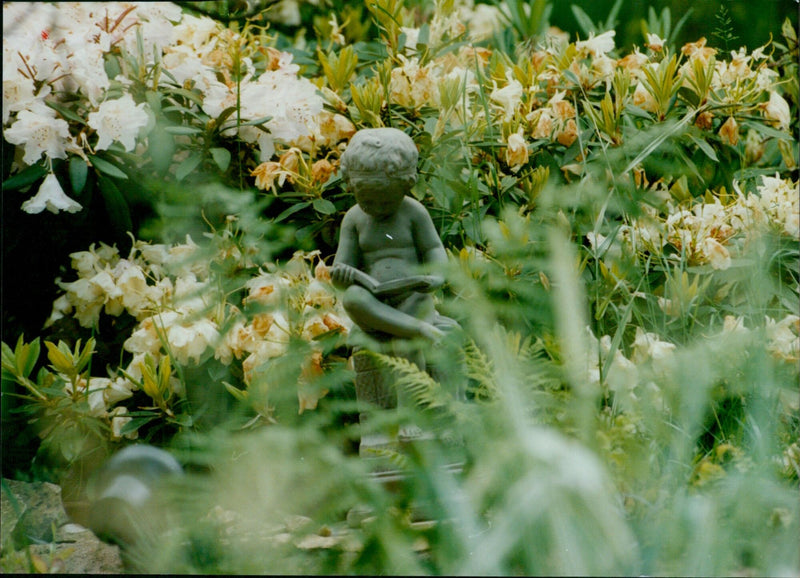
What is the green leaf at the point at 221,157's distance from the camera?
7.64 feet

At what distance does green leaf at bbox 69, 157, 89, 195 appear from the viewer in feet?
7.16

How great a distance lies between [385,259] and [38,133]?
37.1 inches

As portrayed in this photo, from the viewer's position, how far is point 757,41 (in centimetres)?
260

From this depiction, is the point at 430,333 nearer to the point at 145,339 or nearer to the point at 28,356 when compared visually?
the point at 145,339

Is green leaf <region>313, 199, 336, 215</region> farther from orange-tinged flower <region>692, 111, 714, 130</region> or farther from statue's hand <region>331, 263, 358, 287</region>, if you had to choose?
orange-tinged flower <region>692, 111, 714, 130</region>

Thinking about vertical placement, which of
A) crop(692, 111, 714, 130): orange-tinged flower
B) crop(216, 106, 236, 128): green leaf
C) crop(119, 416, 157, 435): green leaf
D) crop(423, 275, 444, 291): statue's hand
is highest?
crop(216, 106, 236, 128): green leaf

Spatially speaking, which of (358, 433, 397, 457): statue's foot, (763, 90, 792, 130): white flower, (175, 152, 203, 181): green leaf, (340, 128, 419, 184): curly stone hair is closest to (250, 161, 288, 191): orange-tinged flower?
(175, 152, 203, 181): green leaf

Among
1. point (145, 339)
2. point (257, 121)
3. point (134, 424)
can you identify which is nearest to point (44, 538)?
point (134, 424)

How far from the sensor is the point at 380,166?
71.2 inches

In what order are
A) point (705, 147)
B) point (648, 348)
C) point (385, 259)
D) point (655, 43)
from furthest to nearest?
point (655, 43) < point (705, 147) < point (648, 348) < point (385, 259)

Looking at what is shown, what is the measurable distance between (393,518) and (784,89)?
2075mm

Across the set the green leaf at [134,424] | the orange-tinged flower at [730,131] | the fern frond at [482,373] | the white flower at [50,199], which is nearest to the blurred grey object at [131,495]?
the green leaf at [134,424]

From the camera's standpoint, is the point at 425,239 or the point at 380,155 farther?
the point at 425,239

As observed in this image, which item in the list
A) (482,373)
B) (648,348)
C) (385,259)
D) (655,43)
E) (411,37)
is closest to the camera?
(482,373)
